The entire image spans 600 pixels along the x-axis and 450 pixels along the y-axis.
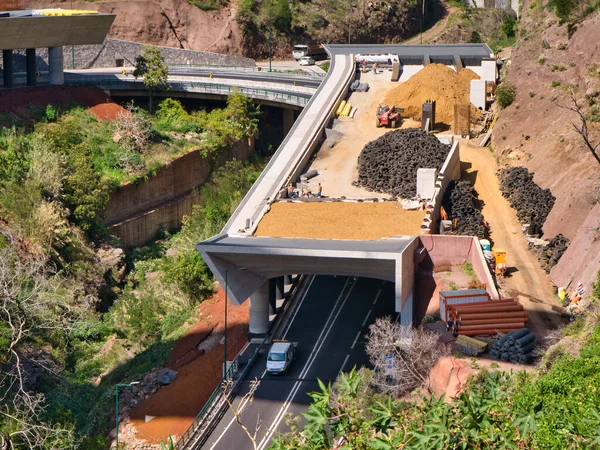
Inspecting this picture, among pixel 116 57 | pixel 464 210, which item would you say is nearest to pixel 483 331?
pixel 464 210

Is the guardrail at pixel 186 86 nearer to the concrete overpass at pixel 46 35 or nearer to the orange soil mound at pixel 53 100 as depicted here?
the orange soil mound at pixel 53 100

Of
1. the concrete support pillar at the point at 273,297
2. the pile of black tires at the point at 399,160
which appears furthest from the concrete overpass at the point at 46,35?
the concrete support pillar at the point at 273,297

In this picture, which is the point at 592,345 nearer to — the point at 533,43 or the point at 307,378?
the point at 307,378

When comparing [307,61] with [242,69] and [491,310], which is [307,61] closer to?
[242,69]

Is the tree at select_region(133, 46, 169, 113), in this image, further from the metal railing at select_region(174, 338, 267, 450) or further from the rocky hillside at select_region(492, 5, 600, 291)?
the metal railing at select_region(174, 338, 267, 450)

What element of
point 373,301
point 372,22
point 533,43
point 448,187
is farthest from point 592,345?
point 372,22

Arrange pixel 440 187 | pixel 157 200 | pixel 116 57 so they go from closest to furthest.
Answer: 1. pixel 440 187
2. pixel 157 200
3. pixel 116 57

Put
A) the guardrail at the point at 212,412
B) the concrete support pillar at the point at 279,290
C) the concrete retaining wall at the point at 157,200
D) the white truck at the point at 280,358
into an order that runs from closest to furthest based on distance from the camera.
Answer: the guardrail at the point at 212,412
the white truck at the point at 280,358
the concrete support pillar at the point at 279,290
the concrete retaining wall at the point at 157,200
